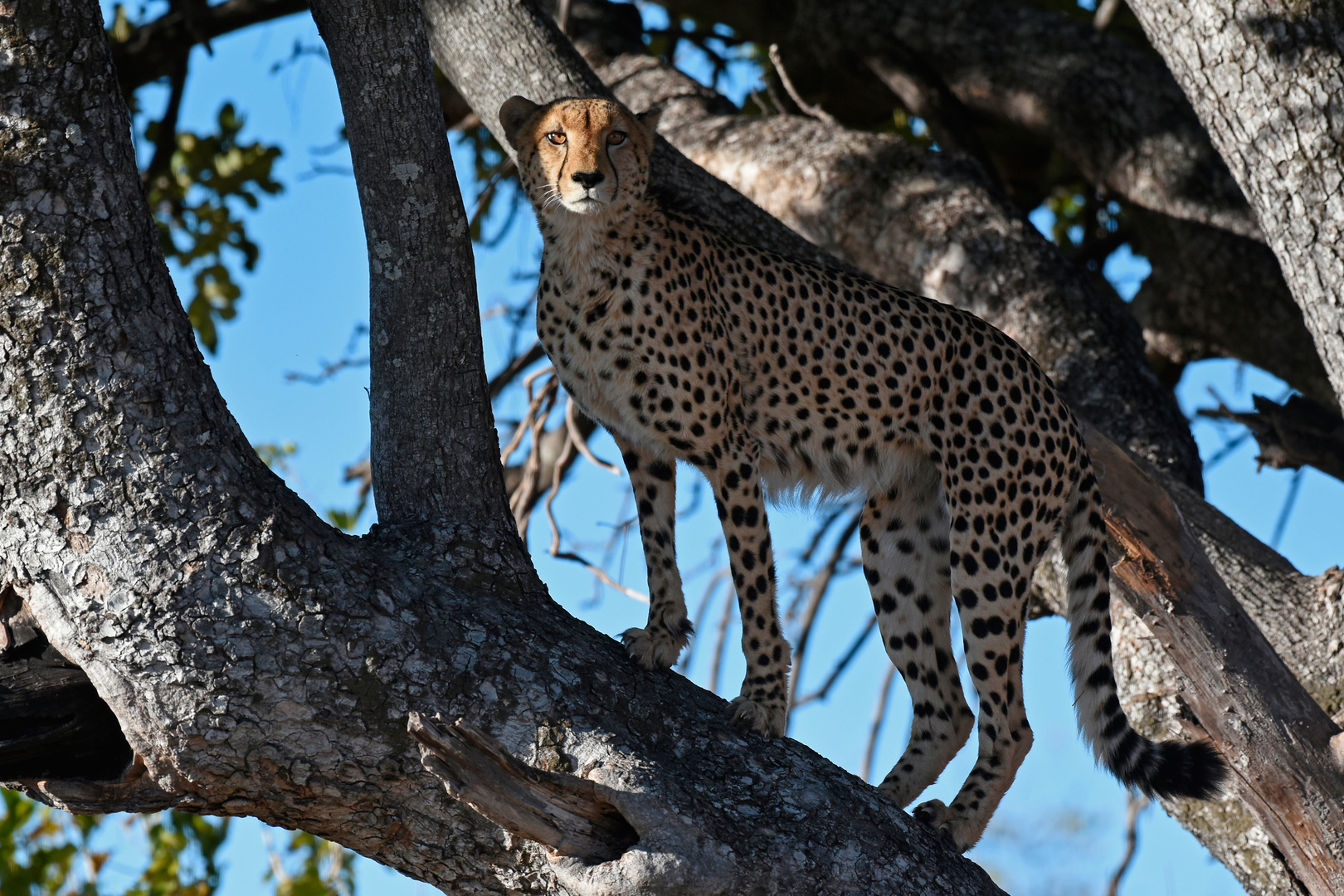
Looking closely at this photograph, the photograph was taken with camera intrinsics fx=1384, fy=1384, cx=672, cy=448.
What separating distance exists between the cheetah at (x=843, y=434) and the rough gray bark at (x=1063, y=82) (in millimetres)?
2143

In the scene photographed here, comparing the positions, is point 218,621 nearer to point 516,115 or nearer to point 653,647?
point 653,647

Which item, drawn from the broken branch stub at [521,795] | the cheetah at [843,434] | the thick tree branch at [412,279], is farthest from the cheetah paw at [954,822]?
the thick tree branch at [412,279]

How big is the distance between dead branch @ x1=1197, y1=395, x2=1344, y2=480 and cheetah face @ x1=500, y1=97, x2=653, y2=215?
261cm

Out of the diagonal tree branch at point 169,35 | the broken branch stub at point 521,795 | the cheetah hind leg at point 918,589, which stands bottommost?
the broken branch stub at point 521,795

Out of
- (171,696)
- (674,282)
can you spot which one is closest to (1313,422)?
(674,282)

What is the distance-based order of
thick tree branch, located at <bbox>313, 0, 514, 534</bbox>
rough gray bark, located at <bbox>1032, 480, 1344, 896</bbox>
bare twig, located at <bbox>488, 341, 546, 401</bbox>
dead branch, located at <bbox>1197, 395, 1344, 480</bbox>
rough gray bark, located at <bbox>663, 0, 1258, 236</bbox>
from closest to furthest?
thick tree branch, located at <bbox>313, 0, 514, 534</bbox> → rough gray bark, located at <bbox>1032, 480, 1344, 896</bbox> → dead branch, located at <bbox>1197, 395, 1344, 480</bbox> → rough gray bark, located at <bbox>663, 0, 1258, 236</bbox> → bare twig, located at <bbox>488, 341, 546, 401</bbox>

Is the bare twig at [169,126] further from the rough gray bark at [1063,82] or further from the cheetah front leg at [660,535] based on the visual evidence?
the cheetah front leg at [660,535]

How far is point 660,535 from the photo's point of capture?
13.8ft

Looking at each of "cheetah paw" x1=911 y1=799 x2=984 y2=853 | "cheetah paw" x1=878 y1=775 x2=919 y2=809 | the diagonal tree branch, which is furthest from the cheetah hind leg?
the diagonal tree branch

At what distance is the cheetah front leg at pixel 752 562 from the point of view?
3.87 meters

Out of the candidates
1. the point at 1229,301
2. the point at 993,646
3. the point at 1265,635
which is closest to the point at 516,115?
the point at 993,646

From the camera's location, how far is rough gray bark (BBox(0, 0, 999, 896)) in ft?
9.45

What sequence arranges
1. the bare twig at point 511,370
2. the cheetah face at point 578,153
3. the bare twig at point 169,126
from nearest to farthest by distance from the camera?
the cheetah face at point 578,153
the bare twig at point 511,370
the bare twig at point 169,126

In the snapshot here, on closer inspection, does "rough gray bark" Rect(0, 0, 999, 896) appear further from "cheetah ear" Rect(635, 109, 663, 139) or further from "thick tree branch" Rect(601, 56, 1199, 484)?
"thick tree branch" Rect(601, 56, 1199, 484)
